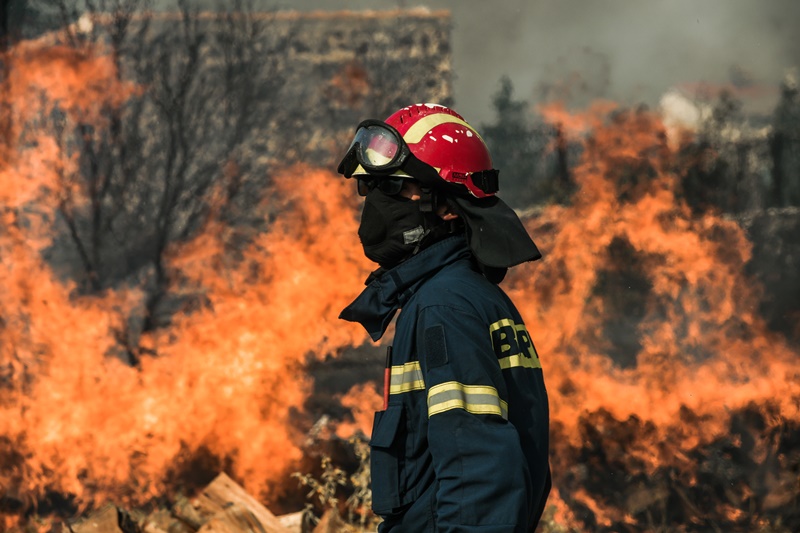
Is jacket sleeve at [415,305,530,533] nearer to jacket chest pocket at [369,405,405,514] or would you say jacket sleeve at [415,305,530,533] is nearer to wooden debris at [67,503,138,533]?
jacket chest pocket at [369,405,405,514]

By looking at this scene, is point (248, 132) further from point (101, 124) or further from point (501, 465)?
point (501, 465)

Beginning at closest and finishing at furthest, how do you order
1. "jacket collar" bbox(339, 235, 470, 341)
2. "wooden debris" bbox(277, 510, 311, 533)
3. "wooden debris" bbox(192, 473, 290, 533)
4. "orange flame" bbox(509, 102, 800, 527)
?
"jacket collar" bbox(339, 235, 470, 341)
"wooden debris" bbox(192, 473, 290, 533)
"wooden debris" bbox(277, 510, 311, 533)
"orange flame" bbox(509, 102, 800, 527)

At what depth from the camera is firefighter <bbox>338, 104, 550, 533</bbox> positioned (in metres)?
2.26

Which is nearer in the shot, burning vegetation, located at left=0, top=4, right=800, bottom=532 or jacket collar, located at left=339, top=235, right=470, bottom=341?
jacket collar, located at left=339, top=235, right=470, bottom=341

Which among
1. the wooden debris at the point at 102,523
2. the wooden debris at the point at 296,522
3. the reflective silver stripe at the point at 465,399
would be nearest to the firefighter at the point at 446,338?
the reflective silver stripe at the point at 465,399

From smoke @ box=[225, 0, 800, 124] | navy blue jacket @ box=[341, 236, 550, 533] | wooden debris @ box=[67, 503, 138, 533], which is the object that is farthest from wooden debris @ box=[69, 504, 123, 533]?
smoke @ box=[225, 0, 800, 124]

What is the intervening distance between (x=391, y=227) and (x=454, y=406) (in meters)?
0.73

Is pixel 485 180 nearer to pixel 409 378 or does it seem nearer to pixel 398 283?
pixel 398 283

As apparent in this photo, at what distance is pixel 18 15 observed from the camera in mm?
10250

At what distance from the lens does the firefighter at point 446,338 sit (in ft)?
7.42

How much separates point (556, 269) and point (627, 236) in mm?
843

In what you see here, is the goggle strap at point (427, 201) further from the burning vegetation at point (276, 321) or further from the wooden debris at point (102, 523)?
the burning vegetation at point (276, 321)

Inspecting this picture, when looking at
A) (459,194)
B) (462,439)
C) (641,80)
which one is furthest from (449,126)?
(641,80)

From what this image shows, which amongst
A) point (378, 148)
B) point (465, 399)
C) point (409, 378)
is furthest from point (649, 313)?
point (465, 399)
